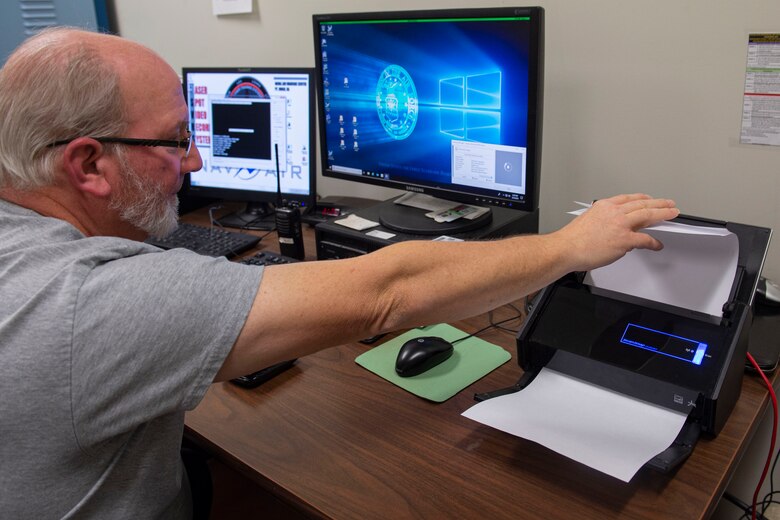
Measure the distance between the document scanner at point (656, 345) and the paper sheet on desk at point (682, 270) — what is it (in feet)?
0.10

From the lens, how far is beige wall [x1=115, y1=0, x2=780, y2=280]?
1.21 metres

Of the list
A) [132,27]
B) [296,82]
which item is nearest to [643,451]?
[296,82]

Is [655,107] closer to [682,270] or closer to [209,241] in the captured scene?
[682,270]

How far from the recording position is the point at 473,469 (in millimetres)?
863

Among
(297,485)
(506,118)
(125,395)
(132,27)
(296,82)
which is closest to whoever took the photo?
(125,395)

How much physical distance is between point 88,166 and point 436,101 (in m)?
0.75

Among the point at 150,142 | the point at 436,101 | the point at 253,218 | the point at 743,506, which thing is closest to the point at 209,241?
the point at 253,218

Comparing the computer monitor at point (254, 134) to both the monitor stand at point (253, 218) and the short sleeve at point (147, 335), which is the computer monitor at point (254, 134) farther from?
the short sleeve at point (147, 335)

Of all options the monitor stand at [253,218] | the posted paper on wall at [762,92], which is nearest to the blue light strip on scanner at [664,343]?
the posted paper on wall at [762,92]

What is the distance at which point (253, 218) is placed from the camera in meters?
1.88

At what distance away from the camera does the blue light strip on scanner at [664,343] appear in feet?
2.85

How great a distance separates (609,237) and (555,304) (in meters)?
0.14

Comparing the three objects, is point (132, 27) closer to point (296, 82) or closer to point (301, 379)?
point (296, 82)

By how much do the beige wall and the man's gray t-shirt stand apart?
3.04ft
